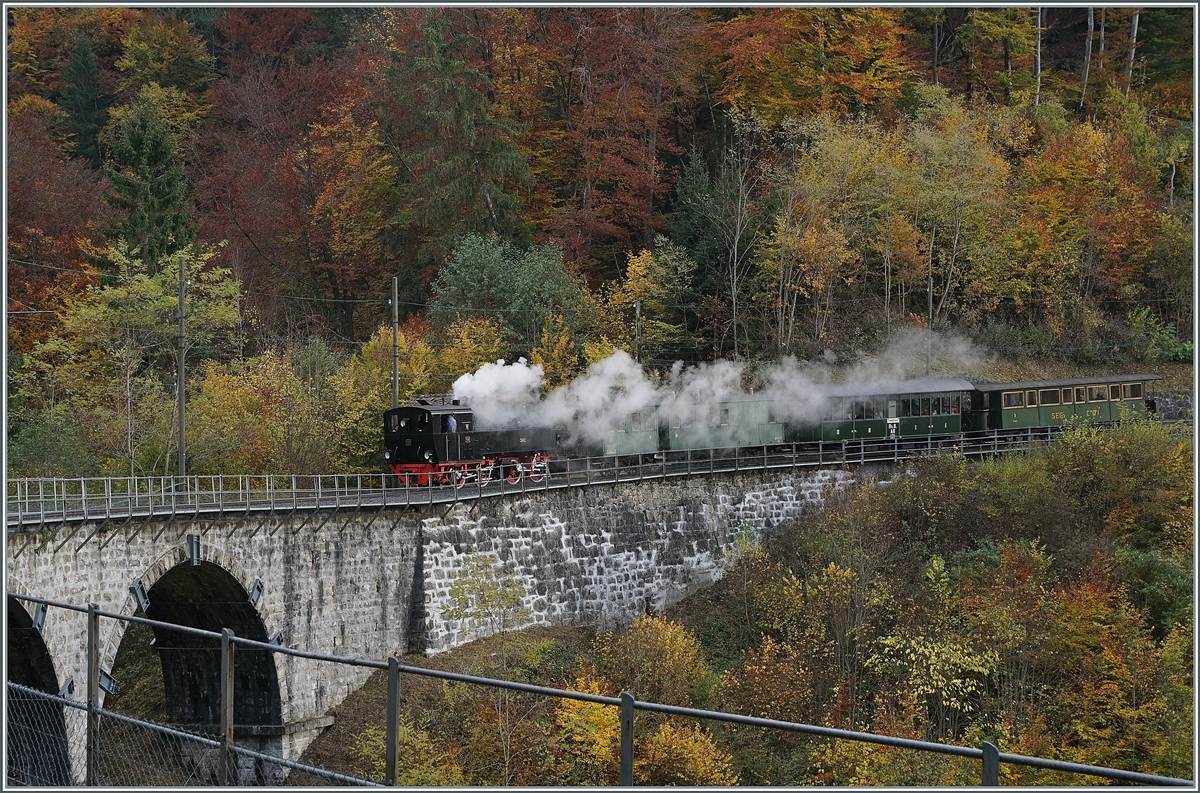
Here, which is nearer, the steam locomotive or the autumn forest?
the autumn forest

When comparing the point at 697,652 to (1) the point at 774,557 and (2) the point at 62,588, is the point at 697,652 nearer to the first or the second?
(1) the point at 774,557

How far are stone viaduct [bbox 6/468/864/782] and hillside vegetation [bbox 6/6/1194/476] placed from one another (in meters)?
8.28

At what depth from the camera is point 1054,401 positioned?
42562 millimetres

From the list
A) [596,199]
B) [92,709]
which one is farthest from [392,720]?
[596,199]

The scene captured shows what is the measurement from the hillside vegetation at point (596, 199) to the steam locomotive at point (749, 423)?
195 inches

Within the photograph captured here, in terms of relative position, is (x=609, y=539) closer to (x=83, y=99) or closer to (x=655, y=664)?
(x=655, y=664)

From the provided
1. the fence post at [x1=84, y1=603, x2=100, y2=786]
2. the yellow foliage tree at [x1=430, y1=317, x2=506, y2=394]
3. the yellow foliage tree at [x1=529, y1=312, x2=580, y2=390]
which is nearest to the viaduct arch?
the fence post at [x1=84, y1=603, x2=100, y2=786]

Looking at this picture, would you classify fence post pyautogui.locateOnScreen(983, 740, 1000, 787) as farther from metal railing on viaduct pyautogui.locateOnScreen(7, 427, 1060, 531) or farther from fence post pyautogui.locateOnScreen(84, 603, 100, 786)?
metal railing on viaduct pyautogui.locateOnScreen(7, 427, 1060, 531)

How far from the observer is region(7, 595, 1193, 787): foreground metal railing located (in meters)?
6.09

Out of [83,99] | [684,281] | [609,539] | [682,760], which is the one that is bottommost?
[682,760]

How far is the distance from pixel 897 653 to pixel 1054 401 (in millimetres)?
15793

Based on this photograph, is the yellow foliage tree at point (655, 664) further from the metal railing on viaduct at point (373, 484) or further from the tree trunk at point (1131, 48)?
the tree trunk at point (1131, 48)

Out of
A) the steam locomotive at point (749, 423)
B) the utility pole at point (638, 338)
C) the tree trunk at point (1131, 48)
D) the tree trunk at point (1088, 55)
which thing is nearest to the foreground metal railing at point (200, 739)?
the steam locomotive at point (749, 423)

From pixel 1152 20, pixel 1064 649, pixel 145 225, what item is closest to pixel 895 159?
pixel 1152 20
